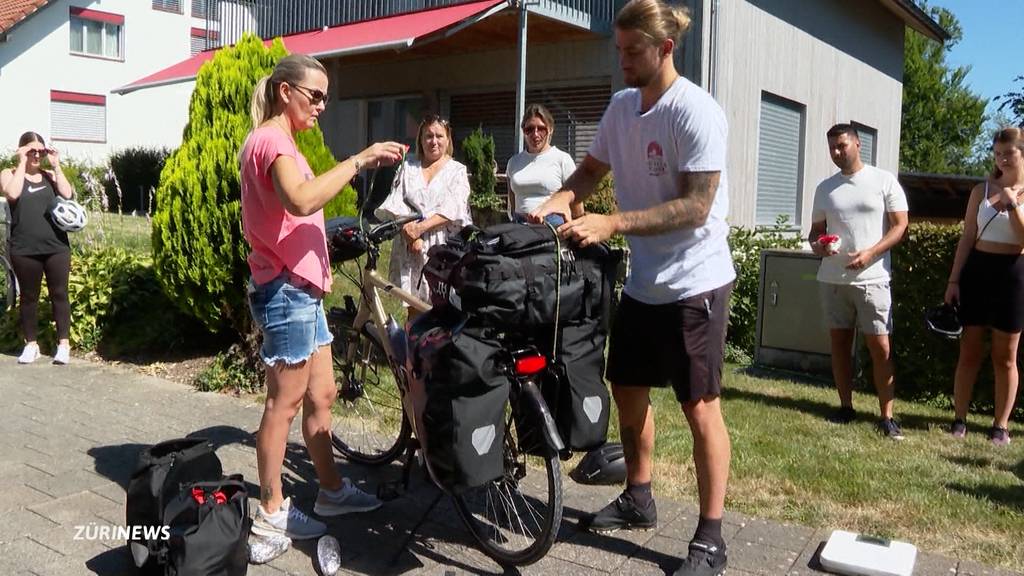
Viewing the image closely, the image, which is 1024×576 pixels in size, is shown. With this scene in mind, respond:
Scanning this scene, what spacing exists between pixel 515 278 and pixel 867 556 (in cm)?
181

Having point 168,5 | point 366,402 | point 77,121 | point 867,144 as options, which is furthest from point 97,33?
point 366,402

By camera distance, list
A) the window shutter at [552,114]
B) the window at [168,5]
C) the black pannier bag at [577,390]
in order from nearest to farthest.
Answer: the black pannier bag at [577,390], the window shutter at [552,114], the window at [168,5]

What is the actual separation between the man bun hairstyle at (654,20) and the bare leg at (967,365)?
3461 mm

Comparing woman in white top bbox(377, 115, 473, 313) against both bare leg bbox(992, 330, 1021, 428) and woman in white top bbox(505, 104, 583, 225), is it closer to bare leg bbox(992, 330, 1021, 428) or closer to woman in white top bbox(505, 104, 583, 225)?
woman in white top bbox(505, 104, 583, 225)

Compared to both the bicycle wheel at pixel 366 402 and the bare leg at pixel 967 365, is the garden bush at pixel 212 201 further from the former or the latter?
the bare leg at pixel 967 365

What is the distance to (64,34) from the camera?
29.0 metres

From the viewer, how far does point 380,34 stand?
1261 cm

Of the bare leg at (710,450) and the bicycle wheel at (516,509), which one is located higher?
the bare leg at (710,450)

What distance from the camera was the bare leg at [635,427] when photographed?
3781mm

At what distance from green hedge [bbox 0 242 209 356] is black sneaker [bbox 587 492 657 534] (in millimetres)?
4505

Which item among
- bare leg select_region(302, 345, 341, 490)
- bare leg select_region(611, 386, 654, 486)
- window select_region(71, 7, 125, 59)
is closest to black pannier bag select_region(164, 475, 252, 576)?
bare leg select_region(302, 345, 341, 490)

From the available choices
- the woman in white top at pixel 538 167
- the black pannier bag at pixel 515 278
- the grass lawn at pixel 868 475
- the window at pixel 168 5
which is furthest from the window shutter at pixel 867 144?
the window at pixel 168 5

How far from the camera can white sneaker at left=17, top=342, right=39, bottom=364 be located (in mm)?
7281

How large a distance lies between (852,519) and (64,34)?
30.8 m
